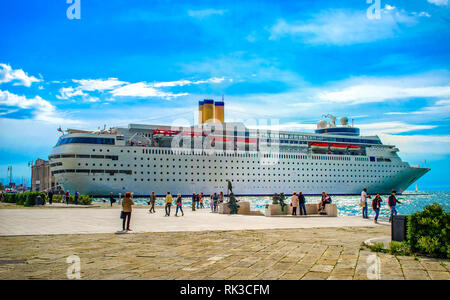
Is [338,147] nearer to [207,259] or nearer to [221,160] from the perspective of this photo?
[221,160]

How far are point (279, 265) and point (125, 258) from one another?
2530 mm

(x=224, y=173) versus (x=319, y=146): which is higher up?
(x=319, y=146)

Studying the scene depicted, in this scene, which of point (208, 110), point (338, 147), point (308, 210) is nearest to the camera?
point (308, 210)

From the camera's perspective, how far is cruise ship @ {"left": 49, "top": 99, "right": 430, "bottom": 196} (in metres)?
48.5

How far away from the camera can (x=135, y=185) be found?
49.7 meters

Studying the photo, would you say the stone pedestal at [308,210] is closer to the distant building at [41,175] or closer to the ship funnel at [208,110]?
the ship funnel at [208,110]

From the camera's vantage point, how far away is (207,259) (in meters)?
5.99

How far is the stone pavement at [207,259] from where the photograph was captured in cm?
496

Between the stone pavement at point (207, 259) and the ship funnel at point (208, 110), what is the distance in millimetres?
55346

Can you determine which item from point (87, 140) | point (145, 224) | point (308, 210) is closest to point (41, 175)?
point (87, 140)

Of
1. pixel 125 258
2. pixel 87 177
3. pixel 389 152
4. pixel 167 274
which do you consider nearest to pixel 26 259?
pixel 125 258

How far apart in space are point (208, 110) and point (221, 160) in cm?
1238

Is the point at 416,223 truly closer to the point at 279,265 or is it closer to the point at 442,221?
the point at 442,221
